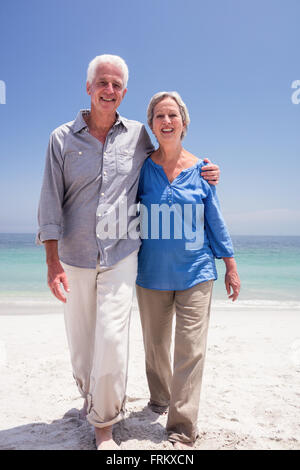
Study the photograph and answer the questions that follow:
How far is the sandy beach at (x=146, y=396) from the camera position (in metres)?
2.58

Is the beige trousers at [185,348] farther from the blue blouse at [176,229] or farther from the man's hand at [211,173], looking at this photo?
the man's hand at [211,173]

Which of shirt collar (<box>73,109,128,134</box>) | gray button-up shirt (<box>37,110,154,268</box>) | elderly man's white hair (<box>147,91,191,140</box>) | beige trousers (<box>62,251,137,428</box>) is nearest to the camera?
beige trousers (<box>62,251,137,428</box>)

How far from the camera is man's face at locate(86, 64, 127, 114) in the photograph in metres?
2.50

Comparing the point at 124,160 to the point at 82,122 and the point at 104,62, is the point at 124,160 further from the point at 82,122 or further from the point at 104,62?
the point at 104,62

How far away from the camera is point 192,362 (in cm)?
246

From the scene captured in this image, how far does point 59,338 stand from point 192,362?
3.14 meters

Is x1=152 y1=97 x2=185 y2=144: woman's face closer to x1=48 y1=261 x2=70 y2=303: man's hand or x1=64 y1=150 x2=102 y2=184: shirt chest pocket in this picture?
x1=64 y1=150 x2=102 y2=184: shirt chest pocket

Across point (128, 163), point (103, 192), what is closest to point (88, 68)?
point (128, 163)

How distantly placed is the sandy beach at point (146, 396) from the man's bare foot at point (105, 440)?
12cm

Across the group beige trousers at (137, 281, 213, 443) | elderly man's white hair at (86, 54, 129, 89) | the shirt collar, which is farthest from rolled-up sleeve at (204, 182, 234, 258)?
elderly man's white hair at (86, 54, 129, 89)

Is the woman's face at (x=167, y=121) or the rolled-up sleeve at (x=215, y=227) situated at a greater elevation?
the woman's face at (x=167, y=121)

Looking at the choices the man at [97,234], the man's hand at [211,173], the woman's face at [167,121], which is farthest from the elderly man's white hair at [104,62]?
the man's hand at [211,173]

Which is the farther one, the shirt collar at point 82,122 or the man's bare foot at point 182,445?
the shirt collar at point 82,122
